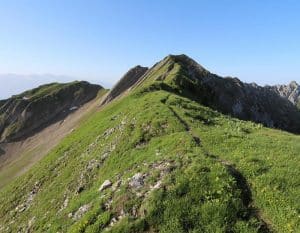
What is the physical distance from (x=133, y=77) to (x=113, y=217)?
93.0 meters

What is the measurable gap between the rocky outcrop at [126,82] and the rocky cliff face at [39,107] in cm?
2392

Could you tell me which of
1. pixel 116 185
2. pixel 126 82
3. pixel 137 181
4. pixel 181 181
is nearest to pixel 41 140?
pixel 126 82

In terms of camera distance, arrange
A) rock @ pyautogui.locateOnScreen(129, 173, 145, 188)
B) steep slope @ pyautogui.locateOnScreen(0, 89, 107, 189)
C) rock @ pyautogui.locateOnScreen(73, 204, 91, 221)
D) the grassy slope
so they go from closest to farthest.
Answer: the grassy slope
rock @ pyautogui.locateOnScreen(129, 173, 145, 188)
rock @ pyautogui.locateOnScreen(73, 204, 91, 221)
steep slope @ pyautogui.locateOnScreen(0, 89, 107, 189)

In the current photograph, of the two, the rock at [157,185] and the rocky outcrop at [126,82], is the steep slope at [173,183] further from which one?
the rocky outcrop at [126,82]

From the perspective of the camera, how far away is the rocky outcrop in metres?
106

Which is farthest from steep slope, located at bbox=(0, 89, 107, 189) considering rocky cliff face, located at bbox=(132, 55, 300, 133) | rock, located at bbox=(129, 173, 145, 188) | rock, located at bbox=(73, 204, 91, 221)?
rock, located at bbox=(129, 173, 145, 188)

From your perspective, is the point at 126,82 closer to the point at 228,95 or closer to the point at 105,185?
the point at 228,95

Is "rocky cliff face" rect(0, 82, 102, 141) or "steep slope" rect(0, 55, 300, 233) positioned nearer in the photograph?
"steep slope" rect(0, 55, 300, 233)

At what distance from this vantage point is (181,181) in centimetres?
2300

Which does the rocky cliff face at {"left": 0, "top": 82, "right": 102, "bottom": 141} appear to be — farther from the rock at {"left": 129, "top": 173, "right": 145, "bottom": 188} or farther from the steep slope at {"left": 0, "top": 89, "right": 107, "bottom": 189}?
the rock at {"left": 129, "top": 173, "right": 145, "bottom": 188}

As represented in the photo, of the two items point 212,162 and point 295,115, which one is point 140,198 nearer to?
point 212,162

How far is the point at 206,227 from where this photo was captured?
19453mm

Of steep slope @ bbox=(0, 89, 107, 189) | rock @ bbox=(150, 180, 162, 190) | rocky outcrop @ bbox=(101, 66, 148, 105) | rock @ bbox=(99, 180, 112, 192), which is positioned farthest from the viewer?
rocky outcrop @ bbox=(101, 66, 148, 105)

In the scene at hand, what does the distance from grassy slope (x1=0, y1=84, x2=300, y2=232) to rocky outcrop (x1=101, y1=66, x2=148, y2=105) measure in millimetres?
62795
